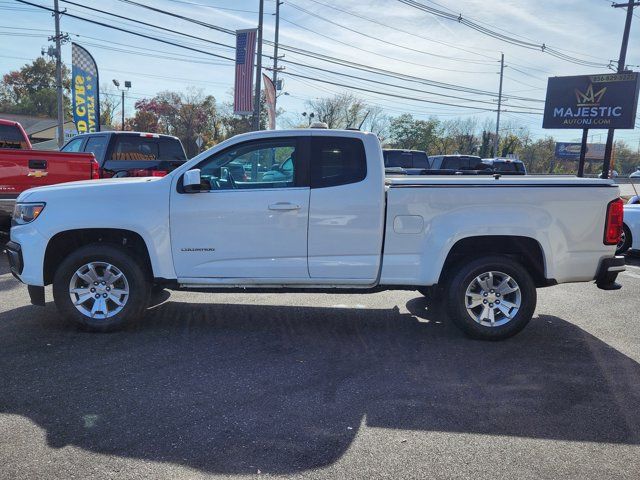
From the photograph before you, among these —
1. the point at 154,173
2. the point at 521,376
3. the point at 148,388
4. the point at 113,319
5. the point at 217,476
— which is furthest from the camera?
the point at 154,173

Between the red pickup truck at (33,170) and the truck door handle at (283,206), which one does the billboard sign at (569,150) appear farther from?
the truck door handle at (283,206)

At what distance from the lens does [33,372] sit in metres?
4.01

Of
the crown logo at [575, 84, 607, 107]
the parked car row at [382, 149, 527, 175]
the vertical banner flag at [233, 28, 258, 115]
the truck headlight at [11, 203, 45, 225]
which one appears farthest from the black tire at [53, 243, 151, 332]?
the crown logo at [575, 84, 607, 107]

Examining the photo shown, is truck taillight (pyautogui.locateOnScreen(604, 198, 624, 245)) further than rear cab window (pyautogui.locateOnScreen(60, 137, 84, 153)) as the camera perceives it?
No

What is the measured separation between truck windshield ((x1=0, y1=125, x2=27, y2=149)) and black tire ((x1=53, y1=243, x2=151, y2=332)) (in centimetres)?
676

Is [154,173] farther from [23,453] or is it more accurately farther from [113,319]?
[23,453]

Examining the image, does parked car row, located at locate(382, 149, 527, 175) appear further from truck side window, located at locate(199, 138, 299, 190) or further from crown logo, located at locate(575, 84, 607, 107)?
truck side window, located at locate(199, 138, 299, 190)

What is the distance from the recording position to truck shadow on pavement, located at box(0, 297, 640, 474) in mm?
3154

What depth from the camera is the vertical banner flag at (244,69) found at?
809 inches

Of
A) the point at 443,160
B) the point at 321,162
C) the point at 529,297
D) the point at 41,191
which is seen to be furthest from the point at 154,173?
the point at 443,160

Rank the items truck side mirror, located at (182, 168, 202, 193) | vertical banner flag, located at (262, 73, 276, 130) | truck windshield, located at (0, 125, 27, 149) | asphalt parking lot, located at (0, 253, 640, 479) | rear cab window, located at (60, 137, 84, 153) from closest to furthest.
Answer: asphalt parking lot, located at (0, 253, 640, 479)
truck side mirror, located at (182, 168, 202, 193)
truck windshield, located at (0, 125, 27, 149)
rear cab window, located at (60, 137, 84, 153)
vertical banner flag, located at (262, 73, 276, 130)

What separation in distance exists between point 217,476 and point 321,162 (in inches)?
122

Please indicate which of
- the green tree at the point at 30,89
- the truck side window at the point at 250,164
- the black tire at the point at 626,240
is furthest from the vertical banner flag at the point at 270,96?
the green tree at the point at 30,89

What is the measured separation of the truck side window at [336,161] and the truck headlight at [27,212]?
270 centimetres
